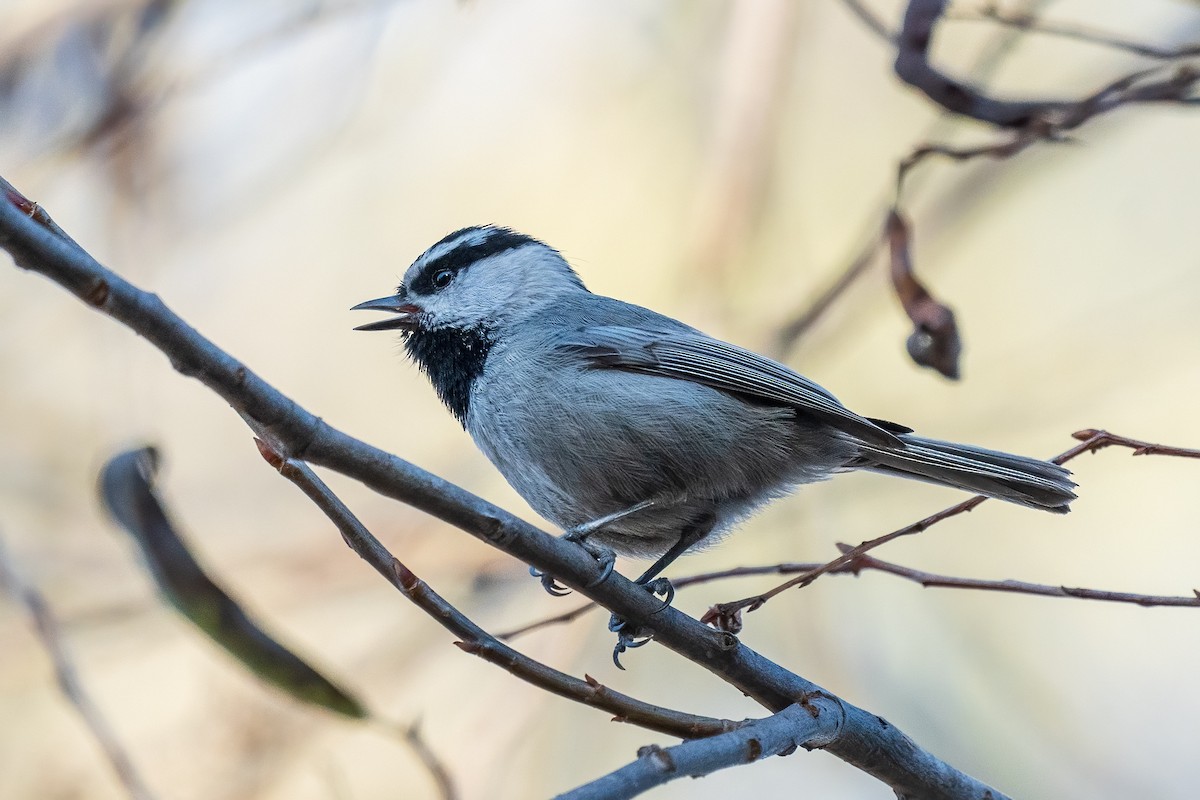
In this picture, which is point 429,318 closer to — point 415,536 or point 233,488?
point 415,536

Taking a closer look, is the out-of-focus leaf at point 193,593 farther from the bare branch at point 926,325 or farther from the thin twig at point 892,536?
the bare branch at point 926,325

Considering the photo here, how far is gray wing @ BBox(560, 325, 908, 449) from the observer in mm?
3029

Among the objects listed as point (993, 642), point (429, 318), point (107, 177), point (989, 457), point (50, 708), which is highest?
point (107, 177)

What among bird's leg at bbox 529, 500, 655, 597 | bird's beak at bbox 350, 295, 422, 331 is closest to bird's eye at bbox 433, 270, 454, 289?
bird's beak at bbox 350, 295, 422, 331

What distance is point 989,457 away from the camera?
3.00 meters

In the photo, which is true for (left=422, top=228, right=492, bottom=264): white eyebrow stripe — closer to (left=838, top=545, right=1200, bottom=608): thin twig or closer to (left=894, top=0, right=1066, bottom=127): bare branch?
(left=894, top=0, right=1066, bottom=127): bare branch

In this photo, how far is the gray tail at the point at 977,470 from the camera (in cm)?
289

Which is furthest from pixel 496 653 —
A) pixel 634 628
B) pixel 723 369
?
pixel 723 369

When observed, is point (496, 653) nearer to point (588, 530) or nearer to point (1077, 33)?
point (588, 530)

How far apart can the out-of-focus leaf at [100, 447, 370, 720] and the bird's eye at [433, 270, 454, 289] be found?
1.44 meters

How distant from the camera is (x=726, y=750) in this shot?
1784 millimetres

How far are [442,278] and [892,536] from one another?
6.22ft

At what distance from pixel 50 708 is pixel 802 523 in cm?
351

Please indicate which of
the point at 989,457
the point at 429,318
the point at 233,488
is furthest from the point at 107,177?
the point at 989,457
